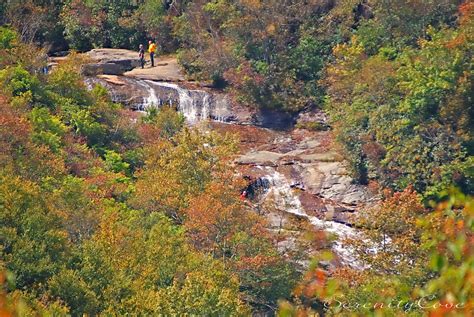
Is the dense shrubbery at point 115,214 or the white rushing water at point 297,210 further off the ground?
the dense shrubbery at point 115,214

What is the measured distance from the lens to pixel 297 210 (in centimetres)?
3025

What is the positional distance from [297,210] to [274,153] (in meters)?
5.06

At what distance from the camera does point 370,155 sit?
30906 mm

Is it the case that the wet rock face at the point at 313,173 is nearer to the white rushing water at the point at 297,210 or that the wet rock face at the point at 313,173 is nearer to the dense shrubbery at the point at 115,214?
the white rushing water at the point at 297,210

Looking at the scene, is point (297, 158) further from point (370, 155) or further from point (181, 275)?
point (181, 275)

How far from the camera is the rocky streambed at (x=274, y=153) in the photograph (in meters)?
28.7

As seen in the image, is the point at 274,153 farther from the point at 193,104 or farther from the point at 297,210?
the point at 193,104

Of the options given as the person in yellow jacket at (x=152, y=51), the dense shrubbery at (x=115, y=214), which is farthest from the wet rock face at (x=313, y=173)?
the person in yellow jacket at (x=152, y=51)

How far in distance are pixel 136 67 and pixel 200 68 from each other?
4392 millimetres

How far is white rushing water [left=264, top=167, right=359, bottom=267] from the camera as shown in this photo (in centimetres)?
2670

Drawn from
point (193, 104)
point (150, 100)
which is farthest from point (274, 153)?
point (150, 100)

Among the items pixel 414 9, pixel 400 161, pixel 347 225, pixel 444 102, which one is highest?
pixel 414 9

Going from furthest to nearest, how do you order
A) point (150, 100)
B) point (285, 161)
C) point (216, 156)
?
1. point (150, 100)
2. point (285, 161)
3. point (216, 156)

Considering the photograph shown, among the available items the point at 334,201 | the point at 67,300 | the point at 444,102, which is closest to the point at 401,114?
the point at 444,102
